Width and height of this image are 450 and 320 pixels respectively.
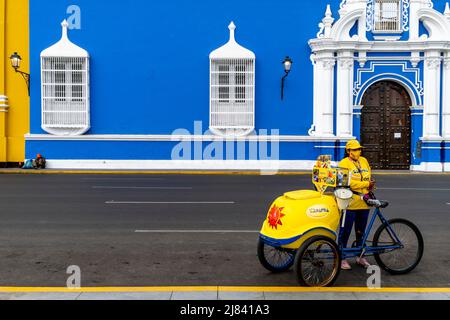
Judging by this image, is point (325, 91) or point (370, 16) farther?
point (370, 16)

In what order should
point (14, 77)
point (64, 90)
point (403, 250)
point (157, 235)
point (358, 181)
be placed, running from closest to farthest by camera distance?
1. point (358, 181)
2. point (403, 250)
3. point (157, 235)
4. point (64, 90)
5. point (14, 77)

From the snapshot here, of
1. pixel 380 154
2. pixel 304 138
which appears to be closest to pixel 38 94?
pixel 304 138

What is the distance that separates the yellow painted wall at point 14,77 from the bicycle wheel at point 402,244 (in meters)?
18.4

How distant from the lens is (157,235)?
736cm

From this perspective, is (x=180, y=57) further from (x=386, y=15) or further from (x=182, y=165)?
(x=386, y=15)

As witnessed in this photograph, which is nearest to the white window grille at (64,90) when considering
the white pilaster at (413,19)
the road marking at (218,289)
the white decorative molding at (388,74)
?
the white decorative molding at (388,74)

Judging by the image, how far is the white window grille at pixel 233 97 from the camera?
20.1m

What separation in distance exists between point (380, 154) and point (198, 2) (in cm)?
998

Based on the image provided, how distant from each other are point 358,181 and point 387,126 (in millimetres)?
15857

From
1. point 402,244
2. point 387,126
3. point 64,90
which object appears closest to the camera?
point 402,244

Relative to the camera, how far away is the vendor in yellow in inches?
210

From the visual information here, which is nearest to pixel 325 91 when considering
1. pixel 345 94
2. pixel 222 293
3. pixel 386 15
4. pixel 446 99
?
pixel 345 94

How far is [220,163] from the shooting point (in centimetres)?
2009
